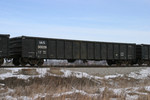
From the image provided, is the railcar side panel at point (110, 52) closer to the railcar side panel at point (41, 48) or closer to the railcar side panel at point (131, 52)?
the railcar side panel at point (131, 52)

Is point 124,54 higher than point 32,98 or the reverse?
higher

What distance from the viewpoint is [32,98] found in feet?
24.2

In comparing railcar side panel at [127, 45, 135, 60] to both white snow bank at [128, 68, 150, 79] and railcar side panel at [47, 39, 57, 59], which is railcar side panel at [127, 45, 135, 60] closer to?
white snow bank at [128, 68, 150, 79]

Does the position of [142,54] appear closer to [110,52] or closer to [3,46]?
[110,52]

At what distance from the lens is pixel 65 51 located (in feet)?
71.4

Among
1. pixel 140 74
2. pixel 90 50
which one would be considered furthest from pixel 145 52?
pixel 140 74

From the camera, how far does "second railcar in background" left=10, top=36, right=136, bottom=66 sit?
64.2 ft

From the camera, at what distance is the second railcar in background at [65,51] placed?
19553 millimetres

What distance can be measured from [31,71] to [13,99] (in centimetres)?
589

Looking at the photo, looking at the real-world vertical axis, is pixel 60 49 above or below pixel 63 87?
above

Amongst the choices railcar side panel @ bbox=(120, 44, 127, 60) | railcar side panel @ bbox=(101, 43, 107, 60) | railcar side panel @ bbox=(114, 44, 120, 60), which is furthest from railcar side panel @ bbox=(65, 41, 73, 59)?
railcar side panel @ bbox=(120, 44, 127, 60)

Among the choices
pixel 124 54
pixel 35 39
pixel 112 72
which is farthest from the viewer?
pixel 124 54

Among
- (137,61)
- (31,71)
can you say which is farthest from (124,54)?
(31,71)

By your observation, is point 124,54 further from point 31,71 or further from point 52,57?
point 31,71
